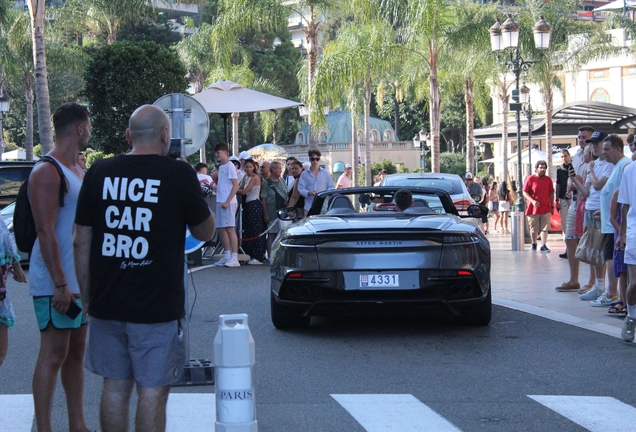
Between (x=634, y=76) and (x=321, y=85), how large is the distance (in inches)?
1253

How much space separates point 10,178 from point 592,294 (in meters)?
10.4

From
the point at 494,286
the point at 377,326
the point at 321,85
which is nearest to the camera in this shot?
the point at 377,326

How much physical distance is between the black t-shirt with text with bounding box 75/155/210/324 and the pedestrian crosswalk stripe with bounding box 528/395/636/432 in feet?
8.72

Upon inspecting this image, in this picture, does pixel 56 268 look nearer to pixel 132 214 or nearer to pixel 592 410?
pixel 132 214

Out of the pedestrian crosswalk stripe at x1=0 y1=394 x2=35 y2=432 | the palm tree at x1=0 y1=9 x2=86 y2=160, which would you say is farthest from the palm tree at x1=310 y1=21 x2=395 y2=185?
the pedestrian crosswalk stripe at x1=0 y1=394 x2=35 y2=432

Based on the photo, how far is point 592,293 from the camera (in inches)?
423

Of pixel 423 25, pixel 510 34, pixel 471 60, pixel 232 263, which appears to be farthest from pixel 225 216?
pixel 471 60

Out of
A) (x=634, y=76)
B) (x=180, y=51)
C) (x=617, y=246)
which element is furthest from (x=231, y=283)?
(x=634, y=76)

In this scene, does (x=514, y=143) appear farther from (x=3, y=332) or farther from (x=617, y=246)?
(x=3, y=332)

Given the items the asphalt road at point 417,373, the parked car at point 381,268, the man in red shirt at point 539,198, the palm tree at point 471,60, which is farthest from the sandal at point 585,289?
the palm tree at point 471,60

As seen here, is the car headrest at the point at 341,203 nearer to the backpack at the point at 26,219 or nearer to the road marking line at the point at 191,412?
the road marking line at the point at 191,412

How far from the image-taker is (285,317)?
8656 millimetres

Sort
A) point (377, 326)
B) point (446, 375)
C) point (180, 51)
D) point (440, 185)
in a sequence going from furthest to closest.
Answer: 1. point (180, 51)
2. point (440, 185)
3. point (377, 326)
4. point (446, 375)

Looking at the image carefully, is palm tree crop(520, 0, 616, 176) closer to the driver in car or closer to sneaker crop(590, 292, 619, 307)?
sneaker crop(590, 292, 619, 307)
